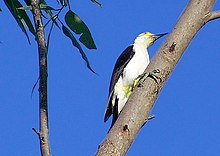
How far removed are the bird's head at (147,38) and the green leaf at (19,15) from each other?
2897mm

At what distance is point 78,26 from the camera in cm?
174

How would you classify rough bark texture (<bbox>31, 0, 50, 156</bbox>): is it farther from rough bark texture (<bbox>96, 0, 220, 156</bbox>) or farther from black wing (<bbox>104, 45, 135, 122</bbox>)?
black wing (<bbox>104, 45, 135, 122</bbox>)

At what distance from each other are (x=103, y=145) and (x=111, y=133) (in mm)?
63

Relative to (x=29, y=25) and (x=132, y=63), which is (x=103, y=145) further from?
(x=132, y=63)

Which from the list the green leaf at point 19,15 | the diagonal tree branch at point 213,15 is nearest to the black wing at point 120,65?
the green leaf at point 19,15

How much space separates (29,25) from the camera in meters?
1.77

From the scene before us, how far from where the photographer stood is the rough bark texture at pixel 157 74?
1.32m

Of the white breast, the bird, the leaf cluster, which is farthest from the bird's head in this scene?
the leaf cluster

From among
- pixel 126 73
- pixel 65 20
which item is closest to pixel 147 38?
pixel 126 73

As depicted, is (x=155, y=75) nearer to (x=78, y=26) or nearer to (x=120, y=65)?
(x=78, y=26)

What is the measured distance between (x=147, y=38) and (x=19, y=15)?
10.2 ft

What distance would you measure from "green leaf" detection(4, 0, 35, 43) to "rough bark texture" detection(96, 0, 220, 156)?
0.38m

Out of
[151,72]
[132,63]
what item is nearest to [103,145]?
[151,72]

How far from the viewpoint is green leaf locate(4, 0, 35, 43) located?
1.64m
